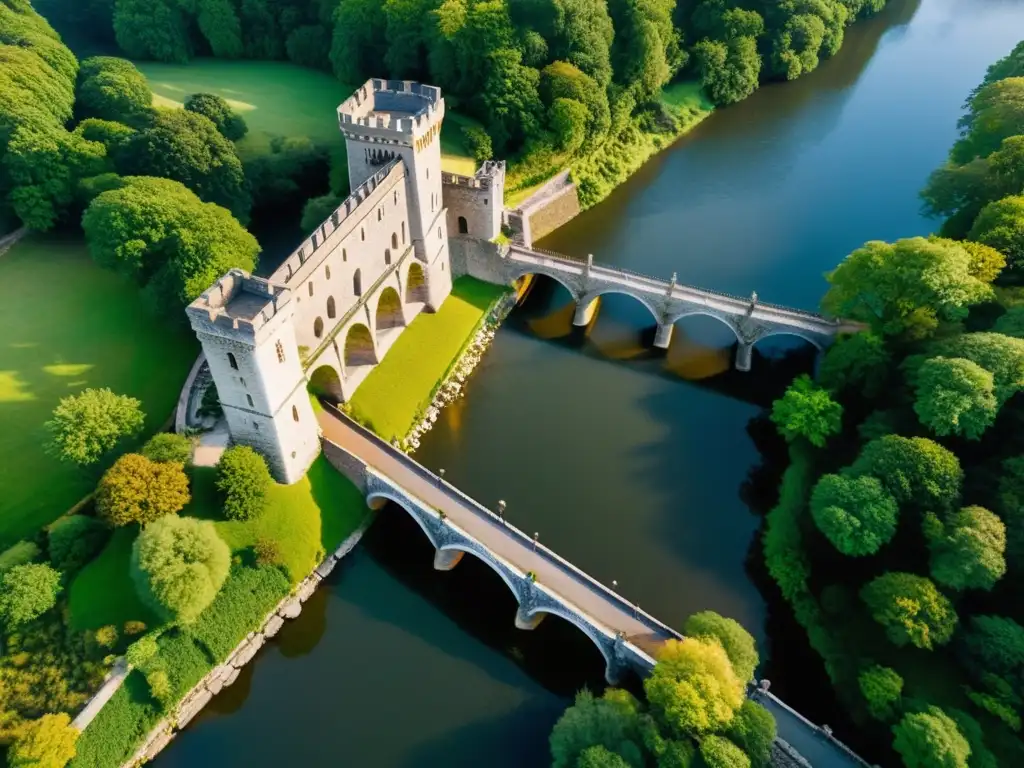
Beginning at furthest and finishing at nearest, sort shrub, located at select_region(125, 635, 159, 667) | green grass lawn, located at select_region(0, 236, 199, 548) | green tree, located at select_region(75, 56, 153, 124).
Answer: green tree, located at select_region(75, 56, 153, 124), green grass lawn, located at select_region(0, 236, 199, 548), shrub, located at select_region(125, 635, 159, 667)

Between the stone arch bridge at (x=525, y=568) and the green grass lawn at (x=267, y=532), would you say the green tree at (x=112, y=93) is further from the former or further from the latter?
the green grass lawn at (x=267, y=532)

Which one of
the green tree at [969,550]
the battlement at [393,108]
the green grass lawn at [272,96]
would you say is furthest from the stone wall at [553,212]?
the green tree at [969,550]

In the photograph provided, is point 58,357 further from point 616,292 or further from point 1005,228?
point 1005,228

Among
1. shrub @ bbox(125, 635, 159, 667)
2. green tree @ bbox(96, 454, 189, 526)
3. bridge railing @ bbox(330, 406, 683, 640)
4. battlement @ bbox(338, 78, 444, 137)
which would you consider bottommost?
shrub @ bbox(125, 635, 159, 667)

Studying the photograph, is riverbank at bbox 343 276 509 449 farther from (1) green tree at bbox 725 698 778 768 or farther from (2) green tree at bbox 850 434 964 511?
(2) green tree at bbox 850 434 964 511

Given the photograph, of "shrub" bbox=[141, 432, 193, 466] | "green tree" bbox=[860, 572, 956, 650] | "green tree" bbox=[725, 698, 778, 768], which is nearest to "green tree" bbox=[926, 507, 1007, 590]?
"green tree" bbox=[860, 572, 956, 650]
